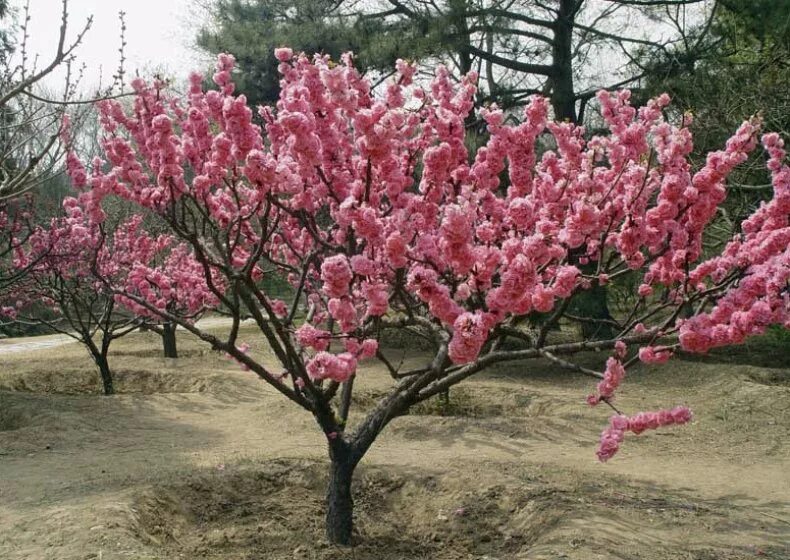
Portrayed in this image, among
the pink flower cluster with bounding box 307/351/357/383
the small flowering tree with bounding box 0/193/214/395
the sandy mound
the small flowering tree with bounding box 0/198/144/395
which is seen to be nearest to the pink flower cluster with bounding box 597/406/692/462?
the sandy mound

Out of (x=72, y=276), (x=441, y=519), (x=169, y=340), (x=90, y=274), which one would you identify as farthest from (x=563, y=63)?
(x=441, y=519)

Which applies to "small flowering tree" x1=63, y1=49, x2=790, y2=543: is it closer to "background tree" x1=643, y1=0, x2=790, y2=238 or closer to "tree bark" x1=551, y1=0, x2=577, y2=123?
"background tree" x1=643, y1=0, x2=790, y2=238

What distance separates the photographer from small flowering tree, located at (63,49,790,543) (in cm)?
304

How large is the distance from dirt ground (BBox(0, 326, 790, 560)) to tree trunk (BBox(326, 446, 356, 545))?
97mm

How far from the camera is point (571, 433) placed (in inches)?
290

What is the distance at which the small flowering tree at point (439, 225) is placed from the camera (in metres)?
3.04

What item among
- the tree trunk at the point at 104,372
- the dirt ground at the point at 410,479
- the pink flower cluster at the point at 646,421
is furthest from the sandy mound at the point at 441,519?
the tree trunk at the point at 104,372

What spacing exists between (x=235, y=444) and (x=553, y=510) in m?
3.47

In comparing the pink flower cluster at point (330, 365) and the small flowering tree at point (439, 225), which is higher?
the small flowering tree at point (439, 225)

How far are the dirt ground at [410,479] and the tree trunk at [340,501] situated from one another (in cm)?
10

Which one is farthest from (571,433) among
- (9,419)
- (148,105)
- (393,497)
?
(9,419)

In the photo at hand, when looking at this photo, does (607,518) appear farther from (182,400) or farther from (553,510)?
(182,400)

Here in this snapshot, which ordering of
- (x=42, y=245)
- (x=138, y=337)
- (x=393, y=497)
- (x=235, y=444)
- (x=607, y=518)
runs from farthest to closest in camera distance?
1. (x=138, y=337)
2. (x=42, y=245)
3. (x=235, y=444)
4. (x=393, y=497)
5. (x=607, y=518)

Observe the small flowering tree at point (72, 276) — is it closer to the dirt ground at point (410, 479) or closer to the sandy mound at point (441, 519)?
the dirt ground at point (410, 479)
